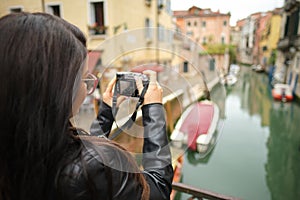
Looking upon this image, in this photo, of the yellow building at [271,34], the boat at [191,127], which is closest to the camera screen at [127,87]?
the boat at [191,127]

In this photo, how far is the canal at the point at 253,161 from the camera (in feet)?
8.04

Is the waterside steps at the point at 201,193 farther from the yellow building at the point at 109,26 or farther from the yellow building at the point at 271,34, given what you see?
the yellow building at the point at 271,34

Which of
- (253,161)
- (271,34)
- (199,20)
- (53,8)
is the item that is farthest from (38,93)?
(271,34)

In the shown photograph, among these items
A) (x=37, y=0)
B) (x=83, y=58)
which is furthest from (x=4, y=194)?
(x=37, y=0)

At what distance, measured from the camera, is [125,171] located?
273mm

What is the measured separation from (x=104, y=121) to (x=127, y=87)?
0.29 feet

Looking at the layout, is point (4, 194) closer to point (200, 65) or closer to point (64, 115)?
point (64, 115)

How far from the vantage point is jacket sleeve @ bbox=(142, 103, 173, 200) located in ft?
1.03

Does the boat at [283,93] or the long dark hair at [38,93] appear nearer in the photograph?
the long dark hair at [38,93]

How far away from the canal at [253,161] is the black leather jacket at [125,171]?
1.03 meters

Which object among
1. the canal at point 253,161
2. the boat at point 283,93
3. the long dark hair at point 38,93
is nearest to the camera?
the long dark hair at point 38,93

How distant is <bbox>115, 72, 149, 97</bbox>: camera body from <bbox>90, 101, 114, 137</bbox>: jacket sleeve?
0.19ft

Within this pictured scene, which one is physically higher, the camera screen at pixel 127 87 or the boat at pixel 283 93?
the camera screen at pixel 127 87

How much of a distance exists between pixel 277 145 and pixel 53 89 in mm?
4094
